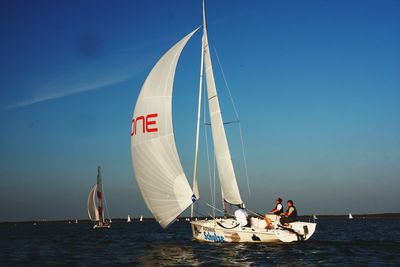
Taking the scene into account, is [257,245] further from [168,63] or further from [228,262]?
[168,63]

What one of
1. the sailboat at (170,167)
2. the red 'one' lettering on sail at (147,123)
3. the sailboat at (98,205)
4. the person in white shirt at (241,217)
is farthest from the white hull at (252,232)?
the sailboat at (98,205)

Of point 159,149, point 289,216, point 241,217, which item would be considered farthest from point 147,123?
point 289,216

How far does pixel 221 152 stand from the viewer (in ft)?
83.0

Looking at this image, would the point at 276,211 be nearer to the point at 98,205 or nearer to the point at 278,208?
the point at 278,208

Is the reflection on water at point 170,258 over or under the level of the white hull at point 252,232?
under

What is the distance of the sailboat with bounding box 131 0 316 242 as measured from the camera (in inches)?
902

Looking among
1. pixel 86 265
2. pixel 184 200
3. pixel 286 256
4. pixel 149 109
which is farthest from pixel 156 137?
pixel 286 256

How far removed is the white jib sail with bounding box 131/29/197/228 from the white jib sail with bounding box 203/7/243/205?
2.47 m

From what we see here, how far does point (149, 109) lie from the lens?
24.3 metres

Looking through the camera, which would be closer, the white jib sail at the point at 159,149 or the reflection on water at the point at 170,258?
the reflection on water at the point at 170,258

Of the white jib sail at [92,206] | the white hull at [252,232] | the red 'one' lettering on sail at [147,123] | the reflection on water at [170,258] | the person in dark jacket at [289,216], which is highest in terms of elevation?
the red 'one' lettering on sail at [147,123]

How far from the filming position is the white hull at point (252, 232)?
22406 millimetres

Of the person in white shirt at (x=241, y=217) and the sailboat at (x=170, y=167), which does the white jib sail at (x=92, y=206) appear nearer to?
the sailboat at (x=170, y=167)

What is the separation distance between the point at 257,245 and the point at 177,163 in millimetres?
6186
